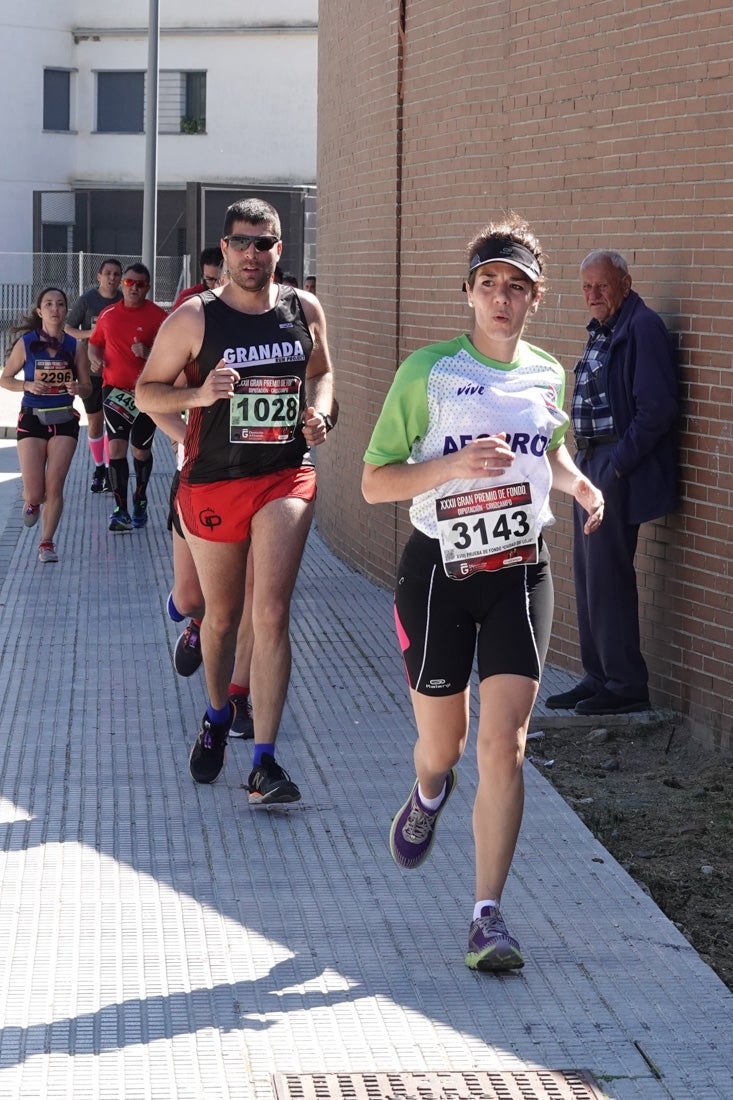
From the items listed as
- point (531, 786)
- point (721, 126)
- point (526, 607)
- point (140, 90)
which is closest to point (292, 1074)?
point (526, 607)

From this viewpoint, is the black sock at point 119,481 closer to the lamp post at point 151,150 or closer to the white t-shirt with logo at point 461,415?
the lamp post at point 151,150

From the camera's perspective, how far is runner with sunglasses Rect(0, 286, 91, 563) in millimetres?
12227

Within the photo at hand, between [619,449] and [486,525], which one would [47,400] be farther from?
[486,525]

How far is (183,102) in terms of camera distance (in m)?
48.2

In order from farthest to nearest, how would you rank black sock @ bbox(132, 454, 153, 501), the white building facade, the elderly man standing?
1. the white building facade
2. black sock @ bbox(132, 454, 153, 501)
3. the elderly man standing

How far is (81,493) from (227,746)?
942cm

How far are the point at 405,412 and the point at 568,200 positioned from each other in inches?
160

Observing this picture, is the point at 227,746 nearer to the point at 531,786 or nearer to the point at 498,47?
the point at 531,786

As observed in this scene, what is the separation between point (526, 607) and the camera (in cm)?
477

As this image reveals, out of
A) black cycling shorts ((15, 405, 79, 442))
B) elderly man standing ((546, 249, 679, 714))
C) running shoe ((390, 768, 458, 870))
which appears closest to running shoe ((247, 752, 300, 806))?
running shoe ((390, 768, 458, 870))

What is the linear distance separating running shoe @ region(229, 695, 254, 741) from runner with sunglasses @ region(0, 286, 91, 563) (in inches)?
199

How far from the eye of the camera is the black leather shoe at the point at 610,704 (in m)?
7.55

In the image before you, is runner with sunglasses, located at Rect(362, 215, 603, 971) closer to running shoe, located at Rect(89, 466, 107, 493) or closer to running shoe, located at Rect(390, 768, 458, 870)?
running shoe, located at Rect(390, 768, 458, 870)

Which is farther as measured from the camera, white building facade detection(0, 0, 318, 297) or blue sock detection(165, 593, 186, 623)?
white building facade detection(0, 0, 318, 297)
